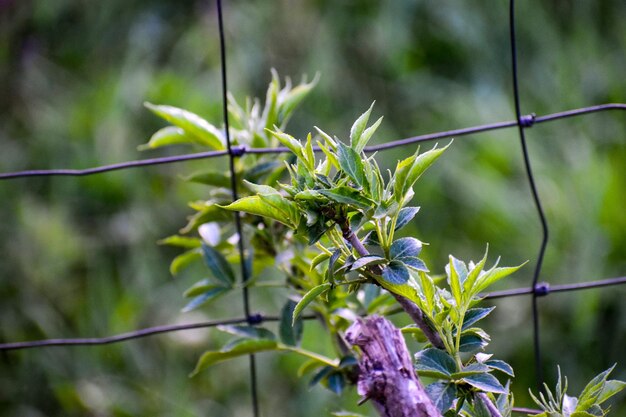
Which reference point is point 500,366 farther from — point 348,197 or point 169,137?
point 169,137

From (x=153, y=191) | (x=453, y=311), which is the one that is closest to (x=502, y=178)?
(x=153, y=191)

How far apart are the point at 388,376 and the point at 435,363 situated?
0.05 metres

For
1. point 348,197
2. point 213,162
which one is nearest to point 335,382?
point 348,197

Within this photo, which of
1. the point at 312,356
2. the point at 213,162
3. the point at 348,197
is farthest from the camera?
the point at 213,162

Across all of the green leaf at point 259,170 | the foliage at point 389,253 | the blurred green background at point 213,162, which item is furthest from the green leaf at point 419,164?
the blurred green background at point 213,162

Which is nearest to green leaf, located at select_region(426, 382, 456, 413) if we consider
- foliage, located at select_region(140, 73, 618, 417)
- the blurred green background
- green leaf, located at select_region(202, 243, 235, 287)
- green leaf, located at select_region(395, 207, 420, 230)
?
foliage, located at select_region(140, 73, 618, 417)

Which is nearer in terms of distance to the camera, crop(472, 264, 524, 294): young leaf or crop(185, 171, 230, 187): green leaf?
crop(472, 264, 524, 294): young leaf

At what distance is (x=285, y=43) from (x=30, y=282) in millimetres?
913

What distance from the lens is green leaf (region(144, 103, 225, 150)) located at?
632 mm

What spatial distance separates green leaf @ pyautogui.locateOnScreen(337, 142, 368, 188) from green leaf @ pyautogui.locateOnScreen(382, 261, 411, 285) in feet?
0.18

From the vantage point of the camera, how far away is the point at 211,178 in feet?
2.19

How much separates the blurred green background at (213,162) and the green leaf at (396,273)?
3.42ft

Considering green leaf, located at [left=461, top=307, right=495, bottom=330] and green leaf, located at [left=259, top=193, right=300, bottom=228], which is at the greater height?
green leaf, located at [left=259, top=193, right=300, bottom=228]

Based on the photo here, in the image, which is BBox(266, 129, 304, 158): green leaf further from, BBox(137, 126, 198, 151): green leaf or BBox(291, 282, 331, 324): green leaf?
BBox(137, 126, 198, 151): green leaf
